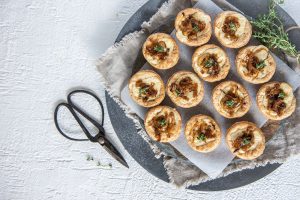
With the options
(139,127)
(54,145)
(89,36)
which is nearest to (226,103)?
(139,127)

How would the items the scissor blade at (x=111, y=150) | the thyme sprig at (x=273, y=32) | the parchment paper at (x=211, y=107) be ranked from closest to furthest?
1. the thyme sprig at (x=273, y=32)
2. the parchment paper at (x=211, y=107)
3. the scissor blade at (x=111, y=150)

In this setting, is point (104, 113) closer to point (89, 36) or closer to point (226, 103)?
point (89, 36)

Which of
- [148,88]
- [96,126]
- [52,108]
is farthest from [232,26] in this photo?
[52,108]

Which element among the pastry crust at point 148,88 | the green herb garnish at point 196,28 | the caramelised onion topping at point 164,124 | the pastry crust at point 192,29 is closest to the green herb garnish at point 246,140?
the caramelised onion topping at point 164,124

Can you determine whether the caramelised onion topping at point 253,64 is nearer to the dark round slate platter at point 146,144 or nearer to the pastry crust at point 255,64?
the pastry crust at point 255,64

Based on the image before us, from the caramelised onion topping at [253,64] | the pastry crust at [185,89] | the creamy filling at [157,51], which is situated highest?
the caramelised onion topping at [253,64]
